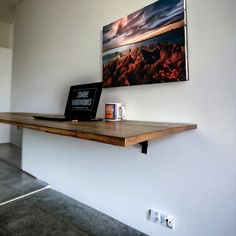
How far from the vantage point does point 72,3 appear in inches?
75.9

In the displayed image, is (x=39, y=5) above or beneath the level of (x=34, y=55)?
above

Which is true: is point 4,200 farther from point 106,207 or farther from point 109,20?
point 109,20

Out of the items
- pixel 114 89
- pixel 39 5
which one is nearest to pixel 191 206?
pixel 114 89

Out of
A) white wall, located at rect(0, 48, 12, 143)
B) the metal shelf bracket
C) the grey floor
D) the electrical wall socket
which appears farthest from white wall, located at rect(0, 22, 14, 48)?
the electrical wall socket

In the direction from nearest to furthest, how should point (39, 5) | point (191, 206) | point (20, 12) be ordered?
point (191, 206) → point (39, 5) → point (20, 12)

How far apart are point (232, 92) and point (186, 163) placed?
482 mm

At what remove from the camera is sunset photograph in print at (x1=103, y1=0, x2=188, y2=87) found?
114 cm

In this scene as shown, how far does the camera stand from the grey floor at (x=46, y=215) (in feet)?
4.62

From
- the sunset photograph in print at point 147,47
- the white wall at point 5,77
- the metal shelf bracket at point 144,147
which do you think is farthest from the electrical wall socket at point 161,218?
the white wall at point 5,77

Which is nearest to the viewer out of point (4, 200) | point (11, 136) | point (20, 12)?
point (4, 200)

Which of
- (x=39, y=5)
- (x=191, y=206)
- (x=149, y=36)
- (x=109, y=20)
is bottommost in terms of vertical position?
(x=191, y=206)

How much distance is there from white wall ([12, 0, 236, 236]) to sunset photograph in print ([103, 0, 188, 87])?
6cm

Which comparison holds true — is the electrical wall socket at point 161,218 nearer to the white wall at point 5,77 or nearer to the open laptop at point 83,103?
the open laptop at point 83,103

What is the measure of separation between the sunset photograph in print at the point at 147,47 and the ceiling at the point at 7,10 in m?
2.90
